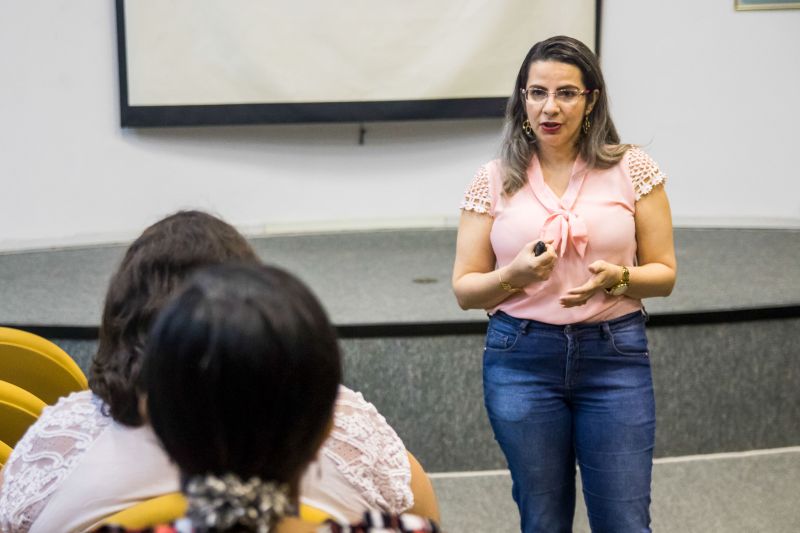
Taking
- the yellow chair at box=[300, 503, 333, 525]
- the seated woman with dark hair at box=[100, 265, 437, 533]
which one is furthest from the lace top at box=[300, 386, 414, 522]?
the seated woman with dark hair at box=[100, 265, 437, 533]

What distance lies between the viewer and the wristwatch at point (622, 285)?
6.39 feet

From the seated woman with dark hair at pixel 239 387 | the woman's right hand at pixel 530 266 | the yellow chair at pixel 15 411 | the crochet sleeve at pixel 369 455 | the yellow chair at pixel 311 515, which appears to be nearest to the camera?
the seated woman with dark hair at pixel 239 387

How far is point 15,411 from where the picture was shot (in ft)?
5.75

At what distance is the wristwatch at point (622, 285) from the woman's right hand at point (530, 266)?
12 cm

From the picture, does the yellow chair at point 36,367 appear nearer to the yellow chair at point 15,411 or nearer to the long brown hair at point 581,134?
the yellow chair at point 15,411

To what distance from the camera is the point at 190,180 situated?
187 inches

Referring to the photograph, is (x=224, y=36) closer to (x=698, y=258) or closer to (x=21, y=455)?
(x=698, y=258)

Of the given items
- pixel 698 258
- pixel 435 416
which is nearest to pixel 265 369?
pixel 435 416

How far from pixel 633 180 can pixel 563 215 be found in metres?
0.16

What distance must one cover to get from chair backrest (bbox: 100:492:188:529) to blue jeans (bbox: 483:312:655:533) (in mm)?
1007

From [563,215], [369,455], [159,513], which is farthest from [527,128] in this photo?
[159,513]

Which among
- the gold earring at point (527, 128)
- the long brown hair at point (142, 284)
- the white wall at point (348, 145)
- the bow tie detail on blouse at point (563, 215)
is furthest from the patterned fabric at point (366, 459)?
the white wall at point (348, 145)

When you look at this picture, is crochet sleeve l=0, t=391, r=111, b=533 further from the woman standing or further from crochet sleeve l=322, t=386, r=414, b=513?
the woman standing

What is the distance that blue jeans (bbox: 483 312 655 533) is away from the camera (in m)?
1.98
